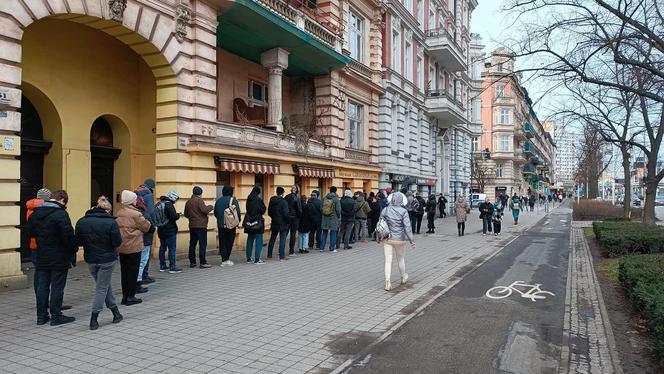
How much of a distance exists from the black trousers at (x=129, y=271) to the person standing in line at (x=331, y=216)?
785cm

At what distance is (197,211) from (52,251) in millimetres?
4813

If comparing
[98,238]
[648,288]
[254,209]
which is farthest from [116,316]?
[648,288]

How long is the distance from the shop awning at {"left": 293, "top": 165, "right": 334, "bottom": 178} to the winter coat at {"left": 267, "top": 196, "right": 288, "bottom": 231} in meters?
5.55

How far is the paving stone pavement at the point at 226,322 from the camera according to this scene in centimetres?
551

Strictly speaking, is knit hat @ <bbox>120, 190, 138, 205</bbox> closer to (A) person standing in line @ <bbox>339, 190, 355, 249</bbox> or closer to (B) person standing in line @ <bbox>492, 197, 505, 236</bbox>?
(A) person standing in line @ <bbox>339, 190, 355, 249</bbox>

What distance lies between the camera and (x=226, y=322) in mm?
7141

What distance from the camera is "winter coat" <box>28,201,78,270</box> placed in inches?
264

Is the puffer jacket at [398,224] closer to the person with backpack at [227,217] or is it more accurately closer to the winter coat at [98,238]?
the person with backpack at [227,217]

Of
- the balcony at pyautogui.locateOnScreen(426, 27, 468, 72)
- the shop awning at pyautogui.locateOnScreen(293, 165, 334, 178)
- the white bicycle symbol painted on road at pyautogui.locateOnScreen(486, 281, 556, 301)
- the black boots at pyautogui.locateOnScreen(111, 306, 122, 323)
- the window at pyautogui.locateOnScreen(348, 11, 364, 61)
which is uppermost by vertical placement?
the balcony at pyautogui.locateOnScreen(426, 27, 468, 72)

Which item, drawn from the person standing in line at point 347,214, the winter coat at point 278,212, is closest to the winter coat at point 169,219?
the winter coat at point 278,212

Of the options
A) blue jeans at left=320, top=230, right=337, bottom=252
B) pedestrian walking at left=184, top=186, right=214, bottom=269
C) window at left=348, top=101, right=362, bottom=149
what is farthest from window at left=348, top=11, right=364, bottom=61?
pedestrian walking at left=184, top=186, right=214, bottom=269

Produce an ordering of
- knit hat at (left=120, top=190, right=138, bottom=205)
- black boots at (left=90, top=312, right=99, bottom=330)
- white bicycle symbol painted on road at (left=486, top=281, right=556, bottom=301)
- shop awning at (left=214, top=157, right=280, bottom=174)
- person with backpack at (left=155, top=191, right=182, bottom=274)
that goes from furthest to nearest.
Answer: shop awning at (left=214, top=157, right=280, bottom=174)
person with backpack at (left=155, top=191, right=182, bottom=274)
white bicycle symbol painted on road at (left=486, top=281, right=556, bottom=301)
knit hat at (left=120, top=190, right=138, bottom=205)
black boots at (left=90, top=312, right=99, bottom=330)

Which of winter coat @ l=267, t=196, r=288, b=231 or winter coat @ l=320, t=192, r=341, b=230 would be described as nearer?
winter coat @ l=267, t=196, r=288, b=231

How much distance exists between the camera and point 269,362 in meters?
5.54
